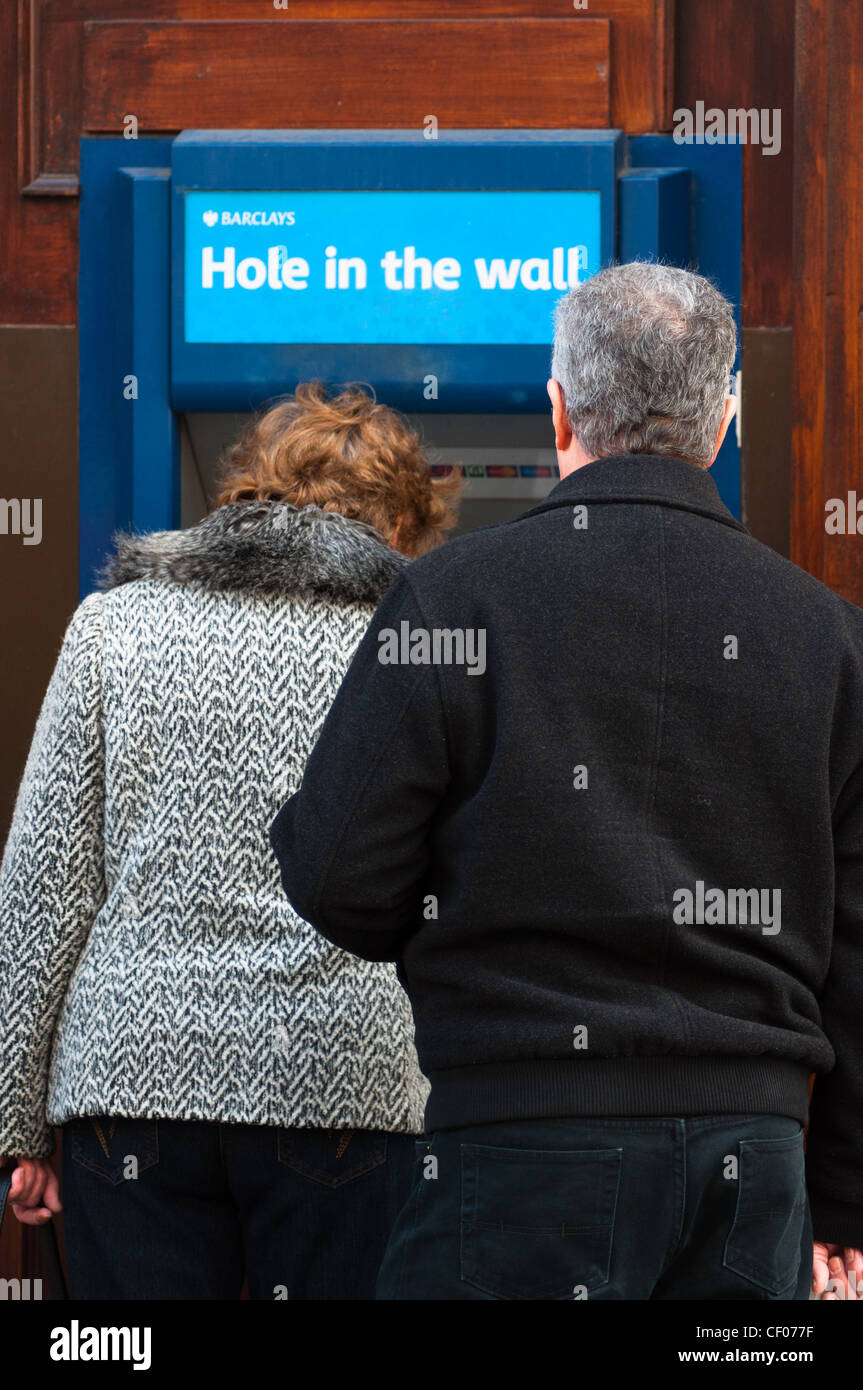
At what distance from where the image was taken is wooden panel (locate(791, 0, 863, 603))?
2.65 metres

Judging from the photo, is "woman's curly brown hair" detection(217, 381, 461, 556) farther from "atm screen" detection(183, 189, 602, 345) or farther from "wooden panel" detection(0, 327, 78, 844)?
"wooden panel" detection(0, 327, 78, 844)

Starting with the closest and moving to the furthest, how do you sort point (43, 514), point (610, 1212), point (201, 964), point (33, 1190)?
point (610, 1212), point (201, 964), point (33, 1190), point (43, 514)

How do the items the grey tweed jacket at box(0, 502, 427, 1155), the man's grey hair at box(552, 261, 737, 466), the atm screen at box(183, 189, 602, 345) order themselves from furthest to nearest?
the atm screen at box(183, 189, 602, 345), the grey tweed jacket at box(0, 502, 427, 1155), the man's grey hair at box(552, 261, 737, 466)

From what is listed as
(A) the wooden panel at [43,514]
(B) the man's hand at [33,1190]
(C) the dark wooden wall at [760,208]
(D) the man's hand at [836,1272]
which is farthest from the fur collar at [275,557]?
(C) the dark wooden wall at [760,208]

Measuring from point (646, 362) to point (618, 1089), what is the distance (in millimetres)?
620

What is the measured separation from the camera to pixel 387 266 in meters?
2.50

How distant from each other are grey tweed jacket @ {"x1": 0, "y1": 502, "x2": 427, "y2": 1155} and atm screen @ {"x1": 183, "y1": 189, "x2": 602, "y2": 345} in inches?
30.9

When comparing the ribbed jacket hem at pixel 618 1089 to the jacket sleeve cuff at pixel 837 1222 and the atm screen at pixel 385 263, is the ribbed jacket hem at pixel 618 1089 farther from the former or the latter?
the atm screen at pixel 385 263

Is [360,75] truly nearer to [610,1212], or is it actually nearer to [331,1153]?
[331,1153]

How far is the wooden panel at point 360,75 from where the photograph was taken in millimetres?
2771

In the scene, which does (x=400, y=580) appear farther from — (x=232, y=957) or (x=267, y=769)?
(x=232, y=957)

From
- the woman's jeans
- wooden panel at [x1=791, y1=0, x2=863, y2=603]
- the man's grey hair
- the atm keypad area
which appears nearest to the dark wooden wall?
wooden panel at [x1=791, y1=0, x2=863, y2=603]

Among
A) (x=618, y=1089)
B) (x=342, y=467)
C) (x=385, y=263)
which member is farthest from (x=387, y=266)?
(x=618, y=1089)

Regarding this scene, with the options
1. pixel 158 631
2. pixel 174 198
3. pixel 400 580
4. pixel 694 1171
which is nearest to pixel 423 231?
pixel 174 198
